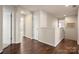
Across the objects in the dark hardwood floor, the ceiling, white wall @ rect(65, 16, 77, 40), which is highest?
the ceiling

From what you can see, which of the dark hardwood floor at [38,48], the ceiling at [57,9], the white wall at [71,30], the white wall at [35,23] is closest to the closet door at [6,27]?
the dark hardwood floor at [38,48]

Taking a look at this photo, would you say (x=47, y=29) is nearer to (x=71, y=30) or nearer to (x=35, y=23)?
(x=35, y=23)

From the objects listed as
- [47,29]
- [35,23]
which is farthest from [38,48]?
[35,23]

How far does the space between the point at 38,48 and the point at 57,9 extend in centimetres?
86

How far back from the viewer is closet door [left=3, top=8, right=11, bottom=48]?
72.2 inches

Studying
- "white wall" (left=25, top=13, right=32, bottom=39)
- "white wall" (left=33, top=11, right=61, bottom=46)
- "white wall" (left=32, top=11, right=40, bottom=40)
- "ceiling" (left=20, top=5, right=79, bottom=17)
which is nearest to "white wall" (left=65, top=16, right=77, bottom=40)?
"ceiling" (left=20, top=5, right=79, bottom=17)

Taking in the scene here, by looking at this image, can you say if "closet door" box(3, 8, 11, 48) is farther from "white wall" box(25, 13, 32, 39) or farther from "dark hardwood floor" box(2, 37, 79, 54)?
"white wall" box(25, 13, 32, 39)

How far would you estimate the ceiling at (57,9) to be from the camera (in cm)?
179

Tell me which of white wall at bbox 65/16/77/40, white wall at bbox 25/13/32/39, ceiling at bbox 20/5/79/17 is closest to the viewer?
ceiling at bbox 20/5/79/17

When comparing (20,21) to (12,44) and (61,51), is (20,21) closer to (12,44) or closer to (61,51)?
(12,44)

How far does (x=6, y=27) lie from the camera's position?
1850mm

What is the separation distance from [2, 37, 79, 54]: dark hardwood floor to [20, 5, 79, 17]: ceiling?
60 centimetres

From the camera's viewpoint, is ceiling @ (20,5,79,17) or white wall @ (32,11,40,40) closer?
ceiling @ (20,5,79,17)
